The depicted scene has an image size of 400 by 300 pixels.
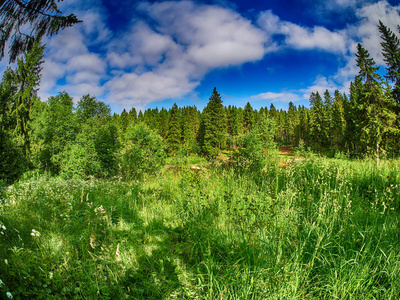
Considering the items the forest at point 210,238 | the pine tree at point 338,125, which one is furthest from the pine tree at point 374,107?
the forest at point 210,238

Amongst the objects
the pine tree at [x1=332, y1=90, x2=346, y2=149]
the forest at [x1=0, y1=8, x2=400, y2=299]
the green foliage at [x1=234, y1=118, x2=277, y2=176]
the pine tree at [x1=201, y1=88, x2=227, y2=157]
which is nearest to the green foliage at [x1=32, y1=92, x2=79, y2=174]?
the forest at [x1=0, y1=8, x2=400, y2=299]

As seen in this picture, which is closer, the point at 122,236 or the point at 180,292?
the point at 180,292

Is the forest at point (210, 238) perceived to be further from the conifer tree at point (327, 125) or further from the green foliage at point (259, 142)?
the conifer tree at point (327, 125)

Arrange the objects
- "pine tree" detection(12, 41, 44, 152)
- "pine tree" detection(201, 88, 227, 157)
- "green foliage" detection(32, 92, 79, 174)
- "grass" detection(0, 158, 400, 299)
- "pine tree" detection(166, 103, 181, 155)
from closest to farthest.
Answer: "grass" detection(0, 158, 400, 299)
"pine tree" detection(12, 41, 44, 152)
"green foliage" detection(32, 92, 79, 174)
"pine tree" detection(201, 88, 227, 157)
"pine tree" detection(166, 103, 181, 155)

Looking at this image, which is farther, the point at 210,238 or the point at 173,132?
the point at 173,132

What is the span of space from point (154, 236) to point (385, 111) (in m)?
34.5

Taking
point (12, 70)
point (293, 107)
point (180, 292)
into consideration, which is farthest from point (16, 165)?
point (293, 107)

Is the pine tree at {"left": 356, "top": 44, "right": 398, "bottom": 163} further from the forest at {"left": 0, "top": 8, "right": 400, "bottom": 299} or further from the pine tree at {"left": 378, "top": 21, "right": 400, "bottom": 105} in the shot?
the forest at {"left": 0, "top": 8, "right": 400, "bottom": 299}

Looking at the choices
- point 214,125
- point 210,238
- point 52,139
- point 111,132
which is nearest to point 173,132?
point 214,125

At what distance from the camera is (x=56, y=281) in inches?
68.9

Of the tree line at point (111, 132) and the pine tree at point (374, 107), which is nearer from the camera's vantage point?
the tree line at point (111, 132)

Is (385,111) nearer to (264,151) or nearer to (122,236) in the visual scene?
(264,151)

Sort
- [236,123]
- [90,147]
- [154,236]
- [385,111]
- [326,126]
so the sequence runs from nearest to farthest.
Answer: [154,236] → [90,147] → [385,111] → [326,126] → [236,123]

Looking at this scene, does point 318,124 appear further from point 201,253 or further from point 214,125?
point 201,253
